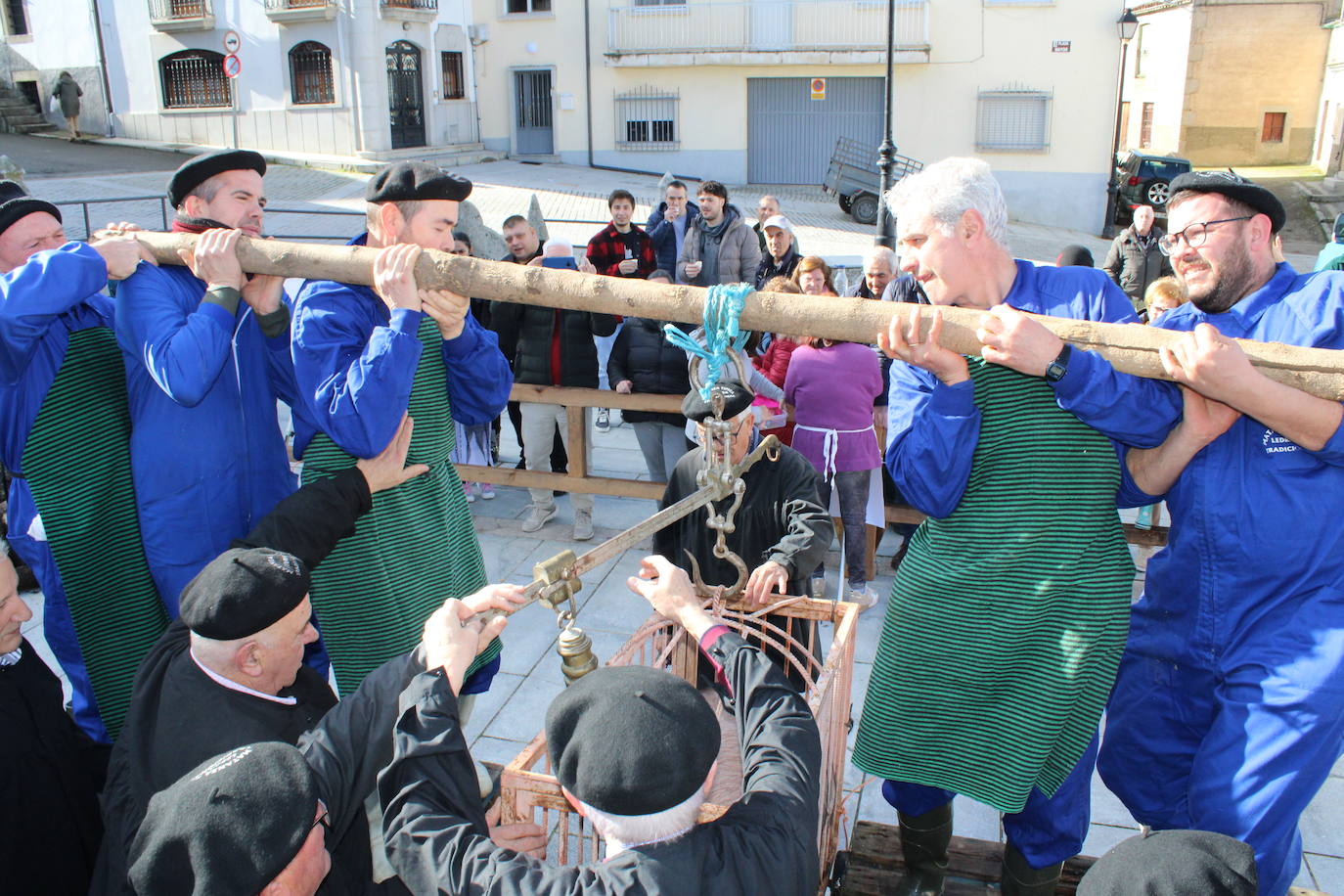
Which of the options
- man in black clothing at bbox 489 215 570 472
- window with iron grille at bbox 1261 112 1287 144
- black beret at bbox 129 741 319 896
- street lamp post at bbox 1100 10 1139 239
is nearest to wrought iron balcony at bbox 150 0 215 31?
street lamp post at bbox 1100 10 1139 239

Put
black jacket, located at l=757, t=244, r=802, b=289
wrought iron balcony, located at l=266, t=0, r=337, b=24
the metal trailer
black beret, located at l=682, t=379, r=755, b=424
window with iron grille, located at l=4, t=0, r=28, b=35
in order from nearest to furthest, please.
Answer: black beret, located at l=682, t=379, r=755, b=424 < black jacket, located at l=757, t=244, r=802, b=289 < the metal trailer < wrought iron balcony, located at l=266, t=0, r=337, b=24 < window with iron grille, located at l=4, t=0, r=28, b=35

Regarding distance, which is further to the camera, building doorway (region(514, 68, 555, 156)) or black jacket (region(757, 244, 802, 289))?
building doorway (region(514, 68, 555, 156))

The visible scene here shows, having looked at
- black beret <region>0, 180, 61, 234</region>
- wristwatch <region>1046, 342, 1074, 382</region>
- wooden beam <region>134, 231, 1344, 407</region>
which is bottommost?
wristwatch <region>1046, 342, 1074, 382</region>

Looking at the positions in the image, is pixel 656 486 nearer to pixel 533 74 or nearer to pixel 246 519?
pixel 246 519

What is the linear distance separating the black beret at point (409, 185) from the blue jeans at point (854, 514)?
10.4ft

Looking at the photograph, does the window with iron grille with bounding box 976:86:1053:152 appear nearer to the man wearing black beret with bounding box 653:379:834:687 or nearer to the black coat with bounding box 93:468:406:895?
the man wearing black beret with bounding box 653:379:834:687

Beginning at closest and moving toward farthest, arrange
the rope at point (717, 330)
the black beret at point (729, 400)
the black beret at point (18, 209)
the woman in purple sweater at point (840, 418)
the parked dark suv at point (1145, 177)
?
1. the rope at point (717, 330)
2. the black beret at point (729, 400)
3. the black beret at point (18, 209)
4. the woman in purple sweater at point (840, 418)
5. the parked dark suv at point (1145, 177)

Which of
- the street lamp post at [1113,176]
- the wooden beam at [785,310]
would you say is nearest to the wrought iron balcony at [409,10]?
the street lamp post at [1113,176]

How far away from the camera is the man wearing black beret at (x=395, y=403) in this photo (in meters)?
2.69

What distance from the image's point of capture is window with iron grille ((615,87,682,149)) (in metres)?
24.7

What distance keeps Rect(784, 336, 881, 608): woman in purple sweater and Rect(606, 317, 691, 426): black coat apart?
0.85 meters

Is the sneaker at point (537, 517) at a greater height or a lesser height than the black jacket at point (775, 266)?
lesser

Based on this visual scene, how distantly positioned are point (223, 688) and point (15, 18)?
→ 107ft

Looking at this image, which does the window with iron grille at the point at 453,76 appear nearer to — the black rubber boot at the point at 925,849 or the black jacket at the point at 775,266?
the black jacket at the point at 775,266
